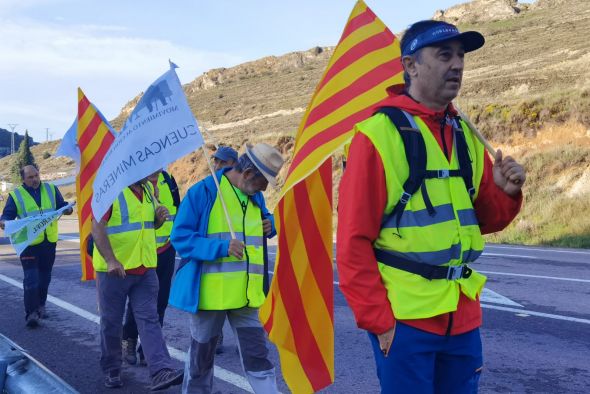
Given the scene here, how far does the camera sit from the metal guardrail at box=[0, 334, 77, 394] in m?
2.79

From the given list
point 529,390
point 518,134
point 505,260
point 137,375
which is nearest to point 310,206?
point 529,390

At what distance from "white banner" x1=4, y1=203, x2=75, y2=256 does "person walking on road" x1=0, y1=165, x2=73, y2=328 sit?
0.39 m

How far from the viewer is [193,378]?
14.9 ft

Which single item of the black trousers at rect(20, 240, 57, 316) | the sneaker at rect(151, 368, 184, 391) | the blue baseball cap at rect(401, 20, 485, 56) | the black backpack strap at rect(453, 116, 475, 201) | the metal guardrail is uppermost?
the blue baseball cap at rect(401, 20, 485, 56)

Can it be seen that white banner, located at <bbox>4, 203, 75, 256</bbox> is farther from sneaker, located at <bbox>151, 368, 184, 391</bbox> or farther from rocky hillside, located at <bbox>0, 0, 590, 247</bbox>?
sneaker, located at <bbox>151, 368, 184, 391</bbox>

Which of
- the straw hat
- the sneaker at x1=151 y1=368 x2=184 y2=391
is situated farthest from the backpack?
the sneaker at x1=151 y1=368 x2=184 y2=391

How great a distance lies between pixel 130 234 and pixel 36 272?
10.2ft

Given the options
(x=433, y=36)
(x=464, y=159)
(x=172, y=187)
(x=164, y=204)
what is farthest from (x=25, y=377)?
(x=172, y=187)

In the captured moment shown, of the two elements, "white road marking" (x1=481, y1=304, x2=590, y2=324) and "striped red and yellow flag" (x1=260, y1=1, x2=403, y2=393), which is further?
"white road marking" (x1=481, y1=304, x2=590, y2=324)

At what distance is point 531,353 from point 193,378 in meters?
3.32

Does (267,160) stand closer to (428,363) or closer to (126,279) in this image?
(428,363)

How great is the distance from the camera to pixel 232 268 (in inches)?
182

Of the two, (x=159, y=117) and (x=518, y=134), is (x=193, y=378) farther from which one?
(x=518, y=134)

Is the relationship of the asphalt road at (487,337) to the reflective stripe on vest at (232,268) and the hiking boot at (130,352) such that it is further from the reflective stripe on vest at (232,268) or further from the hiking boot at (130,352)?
the reflective stripe on vest at (232,268)
